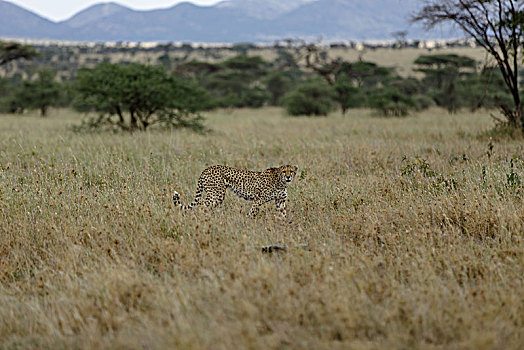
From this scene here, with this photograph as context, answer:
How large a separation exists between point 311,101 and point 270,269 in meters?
19.9

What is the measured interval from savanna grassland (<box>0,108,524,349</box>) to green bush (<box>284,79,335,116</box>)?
16615 millimetres

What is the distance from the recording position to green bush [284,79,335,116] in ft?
74.0

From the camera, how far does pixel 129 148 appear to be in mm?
8852

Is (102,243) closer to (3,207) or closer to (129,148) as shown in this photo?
(3,207)

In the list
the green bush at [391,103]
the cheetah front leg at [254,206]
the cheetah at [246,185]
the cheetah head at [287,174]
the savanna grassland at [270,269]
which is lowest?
the savanna grassland at [270,269]

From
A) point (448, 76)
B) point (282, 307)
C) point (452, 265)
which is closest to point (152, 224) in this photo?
point (282, 307)

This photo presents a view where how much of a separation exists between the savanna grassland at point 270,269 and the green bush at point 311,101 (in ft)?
54.5

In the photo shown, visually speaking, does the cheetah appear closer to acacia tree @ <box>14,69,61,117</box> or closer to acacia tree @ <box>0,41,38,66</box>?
acacia tree @ <box>14,69,61,117</box>

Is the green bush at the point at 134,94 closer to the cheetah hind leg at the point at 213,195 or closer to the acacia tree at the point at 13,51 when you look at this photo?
the cheetah hind leg at the point at 213,195

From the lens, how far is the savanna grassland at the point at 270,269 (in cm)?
274

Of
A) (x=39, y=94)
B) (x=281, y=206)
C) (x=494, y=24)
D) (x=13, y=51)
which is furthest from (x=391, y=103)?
(x=13, y=51)

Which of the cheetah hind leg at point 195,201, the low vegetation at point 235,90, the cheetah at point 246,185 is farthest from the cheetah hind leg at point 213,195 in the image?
the low vegetation at point 235,90

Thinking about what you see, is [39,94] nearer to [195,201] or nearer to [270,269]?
[195,201]

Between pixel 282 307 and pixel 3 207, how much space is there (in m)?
3.65
